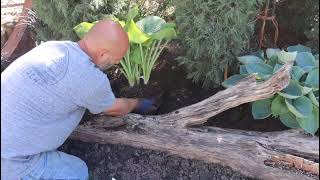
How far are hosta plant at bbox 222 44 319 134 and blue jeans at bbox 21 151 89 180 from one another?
3.39ft

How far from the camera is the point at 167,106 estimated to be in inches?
131

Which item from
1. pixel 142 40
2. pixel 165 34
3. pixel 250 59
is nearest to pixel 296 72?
pixel 250 59

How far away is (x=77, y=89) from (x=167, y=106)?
3.23 ft

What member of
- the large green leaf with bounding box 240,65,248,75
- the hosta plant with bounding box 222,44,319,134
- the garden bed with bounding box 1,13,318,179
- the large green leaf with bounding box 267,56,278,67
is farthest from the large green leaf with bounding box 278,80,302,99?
the garden bed with bounding box 1,13,318,179

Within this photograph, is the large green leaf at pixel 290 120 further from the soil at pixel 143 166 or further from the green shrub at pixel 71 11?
the green shrub at pixel 71 11

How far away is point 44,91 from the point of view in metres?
2.46

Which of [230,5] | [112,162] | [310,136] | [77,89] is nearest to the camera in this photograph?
[77,89]

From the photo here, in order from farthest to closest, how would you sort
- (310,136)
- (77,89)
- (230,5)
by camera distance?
(230,5), (310,136), (77,89)

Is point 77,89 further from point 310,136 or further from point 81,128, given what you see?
point 310,136

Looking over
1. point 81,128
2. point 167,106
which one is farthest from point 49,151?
point 167,106

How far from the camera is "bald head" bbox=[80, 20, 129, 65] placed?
251 centimetres

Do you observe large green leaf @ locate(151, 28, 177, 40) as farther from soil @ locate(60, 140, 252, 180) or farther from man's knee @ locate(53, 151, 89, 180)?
man's knee @ locate(53, 151, 89, 180)

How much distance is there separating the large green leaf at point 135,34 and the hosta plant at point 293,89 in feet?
1.91

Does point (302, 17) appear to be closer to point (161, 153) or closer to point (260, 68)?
point (260, 68)
